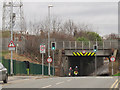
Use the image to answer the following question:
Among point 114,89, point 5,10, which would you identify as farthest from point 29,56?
point 114,89

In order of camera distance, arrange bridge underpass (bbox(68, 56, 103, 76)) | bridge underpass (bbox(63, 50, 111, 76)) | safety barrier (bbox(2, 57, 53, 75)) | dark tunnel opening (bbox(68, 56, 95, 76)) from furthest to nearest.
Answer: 1. dark tunnel opening (bbox(68, 56, 95, 76))
2. bridge underpass (bbox(68, 56, 103, 76))
3. bridge underpass (bbox(63, 50, 111, 76))
4. safety barrier (bbox(2, 57, 53, 75))

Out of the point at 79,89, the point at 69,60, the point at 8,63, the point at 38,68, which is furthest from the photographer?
the point at 69,60

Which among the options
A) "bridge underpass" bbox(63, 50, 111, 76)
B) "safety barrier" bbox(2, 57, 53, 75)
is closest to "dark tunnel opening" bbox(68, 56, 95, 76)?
"bridge underpass" bbox(63, 50, 111, 76)

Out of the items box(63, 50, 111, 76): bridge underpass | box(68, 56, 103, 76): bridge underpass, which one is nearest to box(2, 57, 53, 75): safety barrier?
box(63, 50, 111, 76): bridge underpass

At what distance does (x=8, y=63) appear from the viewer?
38094 millimetres

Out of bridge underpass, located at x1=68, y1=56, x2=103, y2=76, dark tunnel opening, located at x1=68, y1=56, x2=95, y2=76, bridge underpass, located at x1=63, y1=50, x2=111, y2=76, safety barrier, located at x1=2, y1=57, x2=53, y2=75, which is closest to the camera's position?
safety barrier, located at x1=2, y1=57, x2=53, y2=75

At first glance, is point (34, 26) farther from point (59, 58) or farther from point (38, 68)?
point (38, 68)

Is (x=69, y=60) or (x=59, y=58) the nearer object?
(x=59, y=58)

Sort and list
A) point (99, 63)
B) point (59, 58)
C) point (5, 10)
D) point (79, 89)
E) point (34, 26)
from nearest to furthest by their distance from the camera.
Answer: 1. point (79, 89)
2. point (5, 10)
3. point (59, 58)
4. point (34, 26)
5. point (99, 63)

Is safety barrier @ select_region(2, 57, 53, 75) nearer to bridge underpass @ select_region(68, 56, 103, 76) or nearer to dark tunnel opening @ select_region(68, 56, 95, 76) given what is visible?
bridge underpass @ select_region(68, 56, 103, 76)

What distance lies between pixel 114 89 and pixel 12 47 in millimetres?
17340

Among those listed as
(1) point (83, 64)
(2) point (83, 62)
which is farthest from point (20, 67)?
(1) point (83, 64)

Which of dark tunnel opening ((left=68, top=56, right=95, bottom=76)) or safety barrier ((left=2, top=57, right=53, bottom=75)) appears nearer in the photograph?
safety barrier ((left=2, top=57, right=53, bottom=75))

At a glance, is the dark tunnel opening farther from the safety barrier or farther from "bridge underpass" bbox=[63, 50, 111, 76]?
the safety barrier
